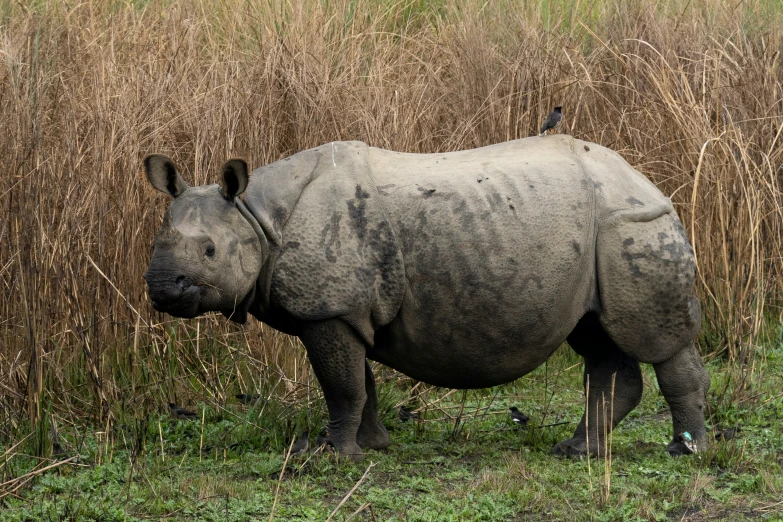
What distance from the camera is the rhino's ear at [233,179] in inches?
189

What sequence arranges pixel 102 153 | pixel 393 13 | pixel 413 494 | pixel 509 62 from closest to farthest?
1. pixel 413 494
2. pixel 102 153
3. pixel 509 62
4. pixel 393 13

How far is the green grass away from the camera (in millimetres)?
4559

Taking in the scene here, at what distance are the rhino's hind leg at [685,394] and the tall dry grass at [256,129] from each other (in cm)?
130

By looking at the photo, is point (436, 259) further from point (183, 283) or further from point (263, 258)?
point (183, 283)

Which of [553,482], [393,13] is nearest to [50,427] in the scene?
[553,482]

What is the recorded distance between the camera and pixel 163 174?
491 cm

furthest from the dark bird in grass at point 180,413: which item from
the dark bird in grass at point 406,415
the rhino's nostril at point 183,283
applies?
the rhino's nostril at point 183,283

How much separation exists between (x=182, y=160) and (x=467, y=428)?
256cm

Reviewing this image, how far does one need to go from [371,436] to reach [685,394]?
147cm

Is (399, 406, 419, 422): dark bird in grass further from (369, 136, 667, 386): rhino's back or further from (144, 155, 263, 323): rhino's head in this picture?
(144, 155, 263, 323): rhino's head

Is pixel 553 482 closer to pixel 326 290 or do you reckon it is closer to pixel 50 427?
pixel 326 290

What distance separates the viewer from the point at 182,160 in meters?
7.18

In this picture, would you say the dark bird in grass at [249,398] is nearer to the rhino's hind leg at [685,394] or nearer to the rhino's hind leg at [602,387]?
the rhino's hind leg at [602,387]

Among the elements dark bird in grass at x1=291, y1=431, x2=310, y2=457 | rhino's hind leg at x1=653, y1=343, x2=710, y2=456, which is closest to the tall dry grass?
dark bird in grass at x1=291, y1=431, x2=310, y2=457
